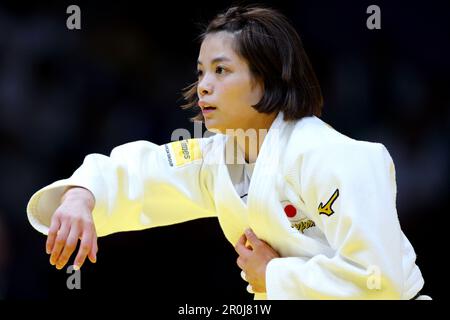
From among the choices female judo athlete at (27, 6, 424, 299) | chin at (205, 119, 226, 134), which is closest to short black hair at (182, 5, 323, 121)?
female judo athlete at (27, 6, 424, 299)

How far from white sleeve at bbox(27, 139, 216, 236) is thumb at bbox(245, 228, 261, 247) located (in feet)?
1.23

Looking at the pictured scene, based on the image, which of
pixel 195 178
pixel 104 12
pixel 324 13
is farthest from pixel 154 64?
pixel 195 178

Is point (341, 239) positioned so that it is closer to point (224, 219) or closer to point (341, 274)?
point (341, 274)

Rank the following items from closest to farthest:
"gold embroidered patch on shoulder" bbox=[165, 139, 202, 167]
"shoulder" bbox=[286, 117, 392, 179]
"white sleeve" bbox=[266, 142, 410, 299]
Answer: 1. "white sleeve" bbox=[266, 142, 410, 299]
2. "shoulder" bbox=[286, 117, 392, 179]
3. "gold embroidered patch on shoulder" bbox=[165, 139, 202, 167]

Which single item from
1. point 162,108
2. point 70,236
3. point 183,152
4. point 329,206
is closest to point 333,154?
point 329,206

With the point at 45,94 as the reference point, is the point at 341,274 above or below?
below

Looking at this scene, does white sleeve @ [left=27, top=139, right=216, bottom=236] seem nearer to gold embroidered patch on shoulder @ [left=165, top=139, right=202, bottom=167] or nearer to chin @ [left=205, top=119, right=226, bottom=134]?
gold embroidered patch on shoulder @ [left=165, top=139, right=202, bottom=167]

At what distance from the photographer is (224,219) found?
2996 millimetres

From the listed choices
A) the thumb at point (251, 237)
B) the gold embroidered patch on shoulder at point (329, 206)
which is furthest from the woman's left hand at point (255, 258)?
the gold embroidered patch on shoulder at point (329, 206)

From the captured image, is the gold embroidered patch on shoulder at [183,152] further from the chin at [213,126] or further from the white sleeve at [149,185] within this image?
the chin at [213,126]

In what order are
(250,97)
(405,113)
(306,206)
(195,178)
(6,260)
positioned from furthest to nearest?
1. (405,113)
2. (6,260)
3. (195,178)
4. (250,97)
5. (306,206)

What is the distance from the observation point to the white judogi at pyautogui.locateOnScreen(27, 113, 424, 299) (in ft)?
8.01

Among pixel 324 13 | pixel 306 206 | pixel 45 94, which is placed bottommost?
pixel 306 206

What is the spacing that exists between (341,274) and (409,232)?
7.16 feet
